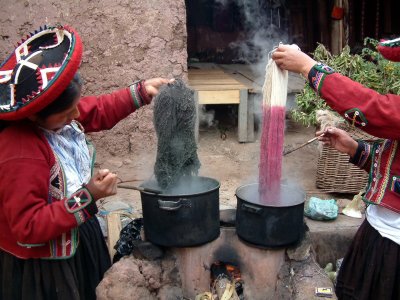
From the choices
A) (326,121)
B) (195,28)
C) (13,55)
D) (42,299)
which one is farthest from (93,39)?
(195,28)

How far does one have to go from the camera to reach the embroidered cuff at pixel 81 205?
193 centimetres

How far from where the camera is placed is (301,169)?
5.42m

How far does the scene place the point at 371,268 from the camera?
7.16 ft

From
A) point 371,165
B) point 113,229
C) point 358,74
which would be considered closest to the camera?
point 371,165

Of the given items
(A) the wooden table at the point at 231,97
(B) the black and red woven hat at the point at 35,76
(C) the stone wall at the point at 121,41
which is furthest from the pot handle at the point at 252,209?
(A) the wooden table at the point at 231,97

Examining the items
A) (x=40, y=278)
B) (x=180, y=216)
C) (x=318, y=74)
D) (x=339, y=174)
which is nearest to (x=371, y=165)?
(x=318, y=74)

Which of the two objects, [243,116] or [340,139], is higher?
[340,139]

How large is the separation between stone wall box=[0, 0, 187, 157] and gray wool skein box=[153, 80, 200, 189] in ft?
7.95

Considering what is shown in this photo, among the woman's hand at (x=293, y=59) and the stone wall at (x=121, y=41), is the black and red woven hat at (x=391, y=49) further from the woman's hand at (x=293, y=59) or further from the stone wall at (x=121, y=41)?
the stone wall at (x=121, y=41)

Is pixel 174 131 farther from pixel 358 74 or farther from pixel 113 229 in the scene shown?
pixel 358 74

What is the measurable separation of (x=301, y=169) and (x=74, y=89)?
4005mm

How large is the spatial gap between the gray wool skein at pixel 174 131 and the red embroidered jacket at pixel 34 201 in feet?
2.36

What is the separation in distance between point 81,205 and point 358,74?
12.0 ft

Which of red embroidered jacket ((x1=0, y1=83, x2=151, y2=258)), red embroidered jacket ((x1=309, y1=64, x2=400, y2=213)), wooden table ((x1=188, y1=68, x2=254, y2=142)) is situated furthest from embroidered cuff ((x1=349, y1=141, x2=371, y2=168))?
wooden table ((x1=188, y1=68, x2=254, y2=142))
